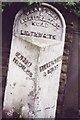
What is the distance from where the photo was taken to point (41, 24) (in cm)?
511

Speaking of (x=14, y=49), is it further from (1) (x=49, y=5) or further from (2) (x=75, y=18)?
(2) (x=75, y=18)

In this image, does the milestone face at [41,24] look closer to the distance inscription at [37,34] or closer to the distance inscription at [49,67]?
the distance inscription at [37,34]

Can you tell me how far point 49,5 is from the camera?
506 centimetres

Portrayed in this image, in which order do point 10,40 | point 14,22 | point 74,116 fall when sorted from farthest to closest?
point 74,116
point 10,40
point 14,22

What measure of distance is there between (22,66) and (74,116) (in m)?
1.41

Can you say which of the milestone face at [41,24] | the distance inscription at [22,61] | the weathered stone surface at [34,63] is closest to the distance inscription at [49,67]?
the weathered stone surface at [34,63]

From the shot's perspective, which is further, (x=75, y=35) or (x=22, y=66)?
(x=75, y=35)

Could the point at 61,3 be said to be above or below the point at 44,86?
above

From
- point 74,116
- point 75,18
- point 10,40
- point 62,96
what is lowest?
point 74,116

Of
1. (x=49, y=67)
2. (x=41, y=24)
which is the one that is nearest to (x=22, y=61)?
(x=49, y=67)

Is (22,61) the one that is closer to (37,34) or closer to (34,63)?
(34,63)

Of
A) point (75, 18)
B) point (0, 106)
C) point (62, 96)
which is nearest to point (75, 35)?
point (75, 18)

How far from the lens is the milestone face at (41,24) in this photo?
199 inches

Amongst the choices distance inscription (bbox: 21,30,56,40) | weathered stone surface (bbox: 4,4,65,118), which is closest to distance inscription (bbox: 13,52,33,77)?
weathered stone surface (bbox: 4,4,65,118)
